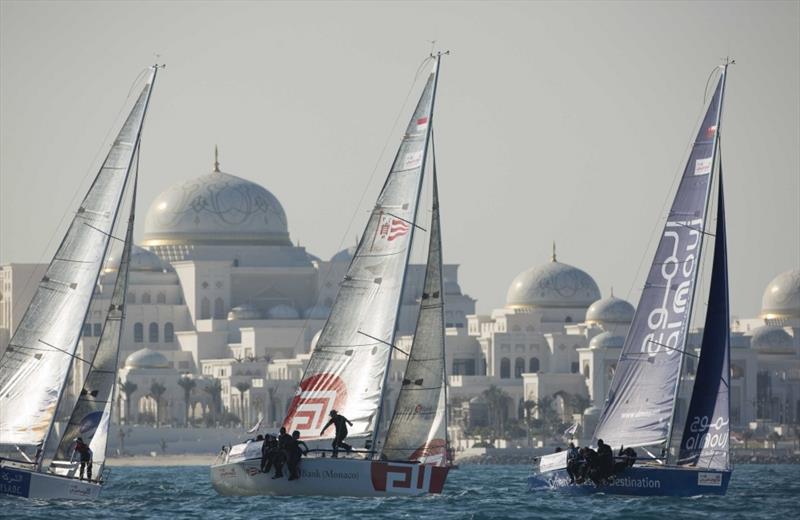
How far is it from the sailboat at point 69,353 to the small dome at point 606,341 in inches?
3332

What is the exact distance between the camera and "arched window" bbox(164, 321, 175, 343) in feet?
497

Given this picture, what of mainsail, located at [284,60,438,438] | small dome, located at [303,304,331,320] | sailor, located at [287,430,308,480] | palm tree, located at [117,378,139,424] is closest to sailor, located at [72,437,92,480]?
sailor, located at [287,430,308,480]

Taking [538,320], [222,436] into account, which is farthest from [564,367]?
[222,436]

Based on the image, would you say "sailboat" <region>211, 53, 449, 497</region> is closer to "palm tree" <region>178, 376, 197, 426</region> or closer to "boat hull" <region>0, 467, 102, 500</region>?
"boat hull" <region>0, 467, 102, 500</region>

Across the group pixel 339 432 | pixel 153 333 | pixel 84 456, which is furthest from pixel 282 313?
pixel 339 432

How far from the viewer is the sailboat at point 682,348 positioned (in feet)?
170

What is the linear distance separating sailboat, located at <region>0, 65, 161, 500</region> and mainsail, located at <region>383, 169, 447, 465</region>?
6.15 metres

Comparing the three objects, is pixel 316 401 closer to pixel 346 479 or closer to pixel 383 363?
pixel 383 363

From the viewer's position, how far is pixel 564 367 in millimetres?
140625

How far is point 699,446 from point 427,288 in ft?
21.6

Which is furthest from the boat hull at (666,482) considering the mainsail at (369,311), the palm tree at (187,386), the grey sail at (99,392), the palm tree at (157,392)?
the palm tree at (157,392)

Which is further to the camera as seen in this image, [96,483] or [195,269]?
[195,269]

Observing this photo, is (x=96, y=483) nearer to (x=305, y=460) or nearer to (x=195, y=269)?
(x=305, y=460)

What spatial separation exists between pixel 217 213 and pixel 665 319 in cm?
9793
